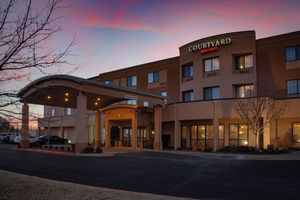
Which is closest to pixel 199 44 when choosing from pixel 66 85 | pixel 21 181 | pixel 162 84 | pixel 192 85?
pixel 192 85

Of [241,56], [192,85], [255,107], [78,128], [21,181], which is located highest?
[241,56]

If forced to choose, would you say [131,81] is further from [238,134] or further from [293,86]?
[293,86]

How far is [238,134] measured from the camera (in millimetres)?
36000

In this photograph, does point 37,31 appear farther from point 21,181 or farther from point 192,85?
point 192,85

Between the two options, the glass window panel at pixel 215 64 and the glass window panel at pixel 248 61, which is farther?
the glass window panel at pixel 215 64

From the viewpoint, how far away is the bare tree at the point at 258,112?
31.0m

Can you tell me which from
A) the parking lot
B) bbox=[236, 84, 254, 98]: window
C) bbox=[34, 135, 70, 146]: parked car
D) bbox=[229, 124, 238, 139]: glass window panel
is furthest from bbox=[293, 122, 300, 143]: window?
bbox=[34, 135, 70, 146]: parked car

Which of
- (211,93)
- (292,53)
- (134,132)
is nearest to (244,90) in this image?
(211,93)

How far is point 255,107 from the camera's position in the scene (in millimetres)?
30984

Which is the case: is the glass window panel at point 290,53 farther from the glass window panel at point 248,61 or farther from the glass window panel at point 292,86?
the glass window panel at point 248,61

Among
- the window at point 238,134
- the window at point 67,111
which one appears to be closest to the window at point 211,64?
the window at point 238,134

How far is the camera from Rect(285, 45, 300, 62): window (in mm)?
34875

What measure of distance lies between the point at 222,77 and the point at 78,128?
17034mm

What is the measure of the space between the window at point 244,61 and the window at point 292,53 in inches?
142
